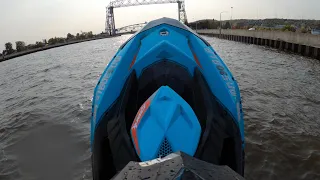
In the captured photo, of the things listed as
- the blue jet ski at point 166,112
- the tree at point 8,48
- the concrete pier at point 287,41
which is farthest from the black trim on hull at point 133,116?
the tree at point 8,48

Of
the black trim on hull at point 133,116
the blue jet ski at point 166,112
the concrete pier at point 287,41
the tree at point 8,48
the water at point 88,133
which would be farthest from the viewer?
the tree at point 8,48

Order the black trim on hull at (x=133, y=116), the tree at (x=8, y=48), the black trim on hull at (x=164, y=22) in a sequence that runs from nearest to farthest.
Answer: the black trim on hull at (x=133, y=116), the black trim on hull at (x=164, y=22), the tree at (x=8, y=48)

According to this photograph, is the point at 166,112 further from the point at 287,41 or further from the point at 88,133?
the point at 287,41

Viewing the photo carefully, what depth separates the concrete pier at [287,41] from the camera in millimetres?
21062

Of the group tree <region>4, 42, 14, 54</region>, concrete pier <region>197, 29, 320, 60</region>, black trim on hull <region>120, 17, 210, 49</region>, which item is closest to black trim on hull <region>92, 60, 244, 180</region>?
black trim on hull <region>120, 17, 210, 49</region>

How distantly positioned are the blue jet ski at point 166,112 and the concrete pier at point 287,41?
65.4 feet

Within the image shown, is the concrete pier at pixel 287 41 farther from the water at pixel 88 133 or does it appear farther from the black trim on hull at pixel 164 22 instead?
the black trim on hull at pixel 164 22

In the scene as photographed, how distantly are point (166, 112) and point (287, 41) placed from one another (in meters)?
29.2

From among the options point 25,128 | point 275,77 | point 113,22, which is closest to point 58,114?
point 25,128

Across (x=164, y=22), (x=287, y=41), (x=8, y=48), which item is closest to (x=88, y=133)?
(x=164, y=22)

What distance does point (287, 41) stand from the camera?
2753 centimetres

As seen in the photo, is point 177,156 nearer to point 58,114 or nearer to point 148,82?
point 148,82

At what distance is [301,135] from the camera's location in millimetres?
5539

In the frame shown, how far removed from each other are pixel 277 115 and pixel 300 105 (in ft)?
4.64
